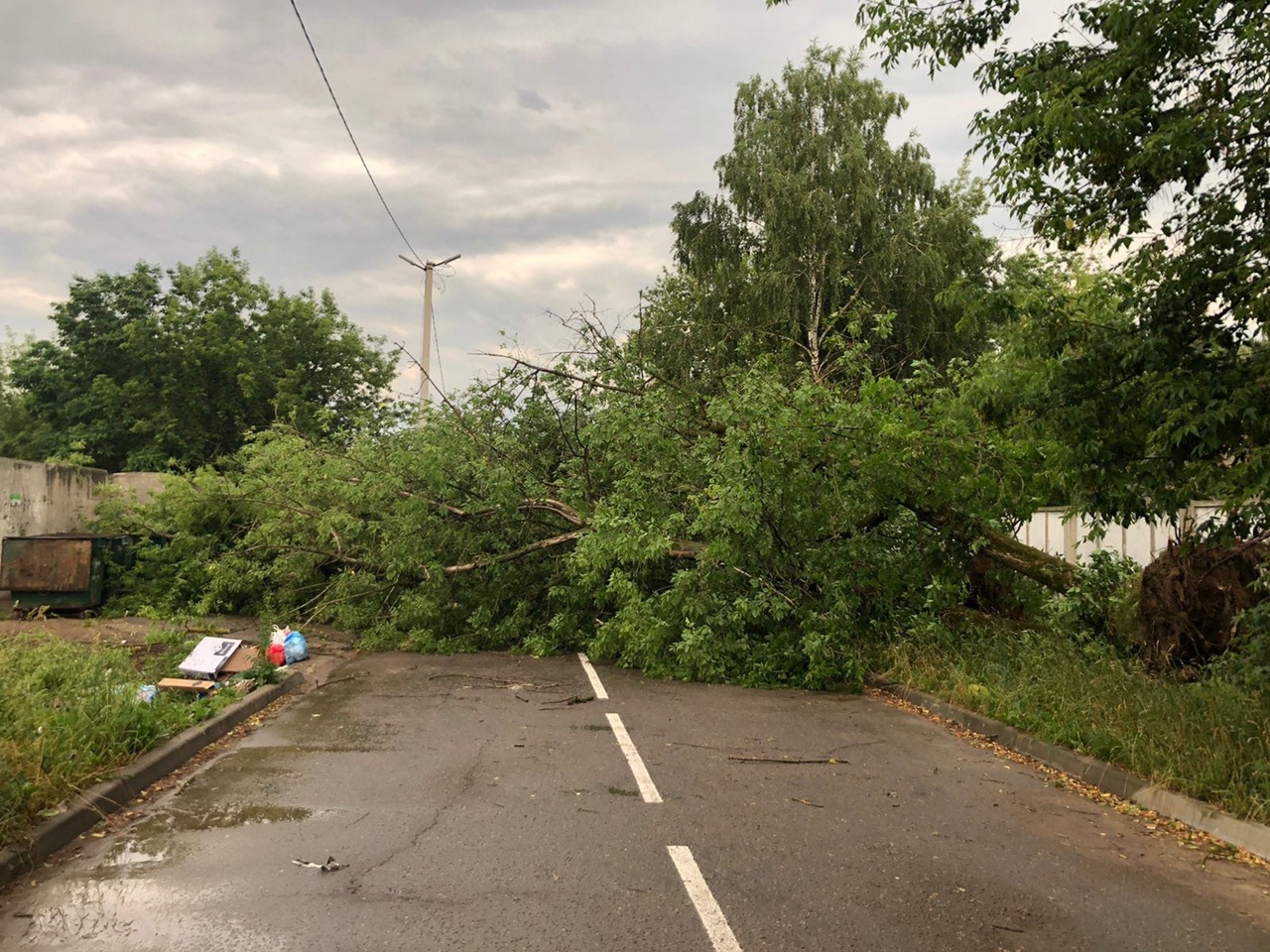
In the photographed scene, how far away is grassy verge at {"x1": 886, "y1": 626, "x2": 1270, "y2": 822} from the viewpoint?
5957mm

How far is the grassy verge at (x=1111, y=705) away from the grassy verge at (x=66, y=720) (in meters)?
6.94

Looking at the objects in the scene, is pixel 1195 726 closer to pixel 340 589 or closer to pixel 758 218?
pixel 340 589

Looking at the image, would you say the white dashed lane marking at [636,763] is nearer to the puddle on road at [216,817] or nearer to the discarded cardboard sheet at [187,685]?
the puddle on road at [216,817]

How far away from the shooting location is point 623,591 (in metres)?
11.8

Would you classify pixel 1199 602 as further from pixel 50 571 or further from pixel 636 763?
pixel 50 571

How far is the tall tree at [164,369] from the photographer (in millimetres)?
36438

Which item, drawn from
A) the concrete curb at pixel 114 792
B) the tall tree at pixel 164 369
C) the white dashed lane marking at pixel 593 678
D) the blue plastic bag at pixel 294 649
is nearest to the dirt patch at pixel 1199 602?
the white dashed lane marking at pixel 593 678

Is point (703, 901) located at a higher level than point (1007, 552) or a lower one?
lower

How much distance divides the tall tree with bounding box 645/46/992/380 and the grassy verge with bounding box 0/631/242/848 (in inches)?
729

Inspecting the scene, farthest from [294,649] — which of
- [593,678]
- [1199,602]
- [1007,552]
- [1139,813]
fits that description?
[1199,602]

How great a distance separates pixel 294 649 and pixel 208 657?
201 centimetres

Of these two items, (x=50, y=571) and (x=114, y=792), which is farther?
(x=50, y=571)

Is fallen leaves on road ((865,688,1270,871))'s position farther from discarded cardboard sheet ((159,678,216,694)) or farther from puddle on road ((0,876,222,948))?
discarded cardboard sheet ((159,678,216,694))

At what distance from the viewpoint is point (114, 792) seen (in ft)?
18.9
